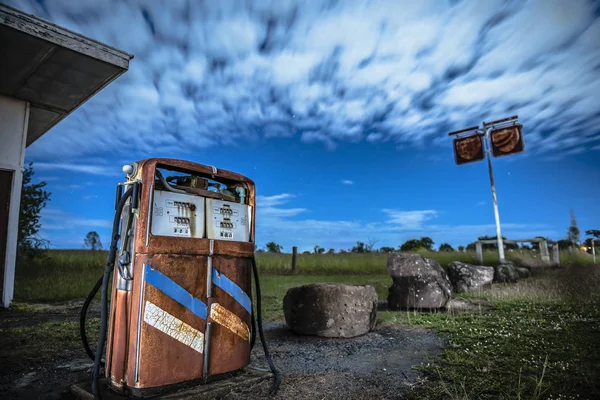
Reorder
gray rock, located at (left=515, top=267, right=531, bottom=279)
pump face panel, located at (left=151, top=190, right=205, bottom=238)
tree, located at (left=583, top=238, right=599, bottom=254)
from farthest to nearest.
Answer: tree, located at (left=583, top=238, right=599, bottom=254) → gray rock, located at (left=515, top=267, right=531, bottom=279) → pump face panel, located at (left=151, top=190, right=205, bottom=238)

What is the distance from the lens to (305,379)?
10.2ft

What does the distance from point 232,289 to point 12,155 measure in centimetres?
640

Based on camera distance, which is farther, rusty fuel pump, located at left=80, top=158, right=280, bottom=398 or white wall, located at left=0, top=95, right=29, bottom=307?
white wall, located at left=0, top=95, right=29, bottom=307

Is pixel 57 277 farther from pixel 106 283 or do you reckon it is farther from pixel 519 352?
pixel 519 352

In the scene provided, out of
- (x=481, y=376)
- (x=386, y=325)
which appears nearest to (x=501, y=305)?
(x=386, y=325)

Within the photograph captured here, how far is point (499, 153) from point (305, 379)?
50.6 feet

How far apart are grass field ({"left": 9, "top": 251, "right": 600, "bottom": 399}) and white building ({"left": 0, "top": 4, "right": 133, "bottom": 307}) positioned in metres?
1.69

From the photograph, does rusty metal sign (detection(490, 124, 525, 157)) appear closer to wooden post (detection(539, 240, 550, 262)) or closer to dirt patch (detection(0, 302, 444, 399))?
wooden post (detection(539, 240, 550, 262))

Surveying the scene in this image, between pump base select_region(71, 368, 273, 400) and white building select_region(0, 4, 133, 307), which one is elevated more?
white building select_region(0, 4, 133, 307)

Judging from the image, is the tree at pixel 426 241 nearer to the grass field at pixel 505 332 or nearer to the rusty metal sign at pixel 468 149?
the rusty metal sign at pixel 468 149

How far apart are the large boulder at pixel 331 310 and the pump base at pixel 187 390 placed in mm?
2097

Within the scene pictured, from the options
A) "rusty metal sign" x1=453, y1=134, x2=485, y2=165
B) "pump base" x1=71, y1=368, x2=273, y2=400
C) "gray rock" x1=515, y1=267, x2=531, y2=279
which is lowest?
"pump base" x1=71, y1=368, x2=273, y2=400

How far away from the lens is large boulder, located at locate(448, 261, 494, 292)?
9977 millimetres

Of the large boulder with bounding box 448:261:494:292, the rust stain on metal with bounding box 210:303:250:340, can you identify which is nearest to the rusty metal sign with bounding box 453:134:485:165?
the large boulder with bounding box 448:261:494:292
